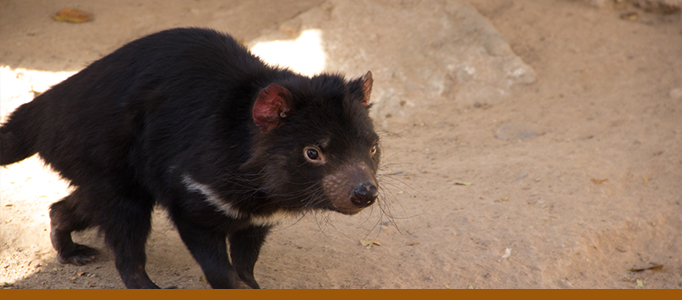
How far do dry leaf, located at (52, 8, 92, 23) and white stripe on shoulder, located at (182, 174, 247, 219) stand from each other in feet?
21.2

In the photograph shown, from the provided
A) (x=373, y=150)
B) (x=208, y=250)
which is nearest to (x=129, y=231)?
(x=208, y=250)

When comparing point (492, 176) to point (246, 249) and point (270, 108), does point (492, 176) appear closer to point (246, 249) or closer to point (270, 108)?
point (246, 249)

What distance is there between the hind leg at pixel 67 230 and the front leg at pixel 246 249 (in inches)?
40.8

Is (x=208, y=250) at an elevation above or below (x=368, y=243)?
above

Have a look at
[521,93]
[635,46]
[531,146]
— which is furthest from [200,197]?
[635,46]

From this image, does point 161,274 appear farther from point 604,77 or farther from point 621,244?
point 604,77

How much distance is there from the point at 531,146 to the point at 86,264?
15.0 feet

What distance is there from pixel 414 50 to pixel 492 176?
2966mm

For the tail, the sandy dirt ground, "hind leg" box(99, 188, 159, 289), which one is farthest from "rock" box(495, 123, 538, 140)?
the tail

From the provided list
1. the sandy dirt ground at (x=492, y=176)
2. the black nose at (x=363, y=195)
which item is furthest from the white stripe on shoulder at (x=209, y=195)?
the sandy dirt ground at (x=492, y=176)

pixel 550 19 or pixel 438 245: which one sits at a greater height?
pixel 438 245

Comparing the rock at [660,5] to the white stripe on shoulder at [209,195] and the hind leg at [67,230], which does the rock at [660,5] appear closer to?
the white stripe on shoulder at [209,195]

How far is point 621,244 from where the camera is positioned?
15.6 feet

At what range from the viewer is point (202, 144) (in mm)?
3248
